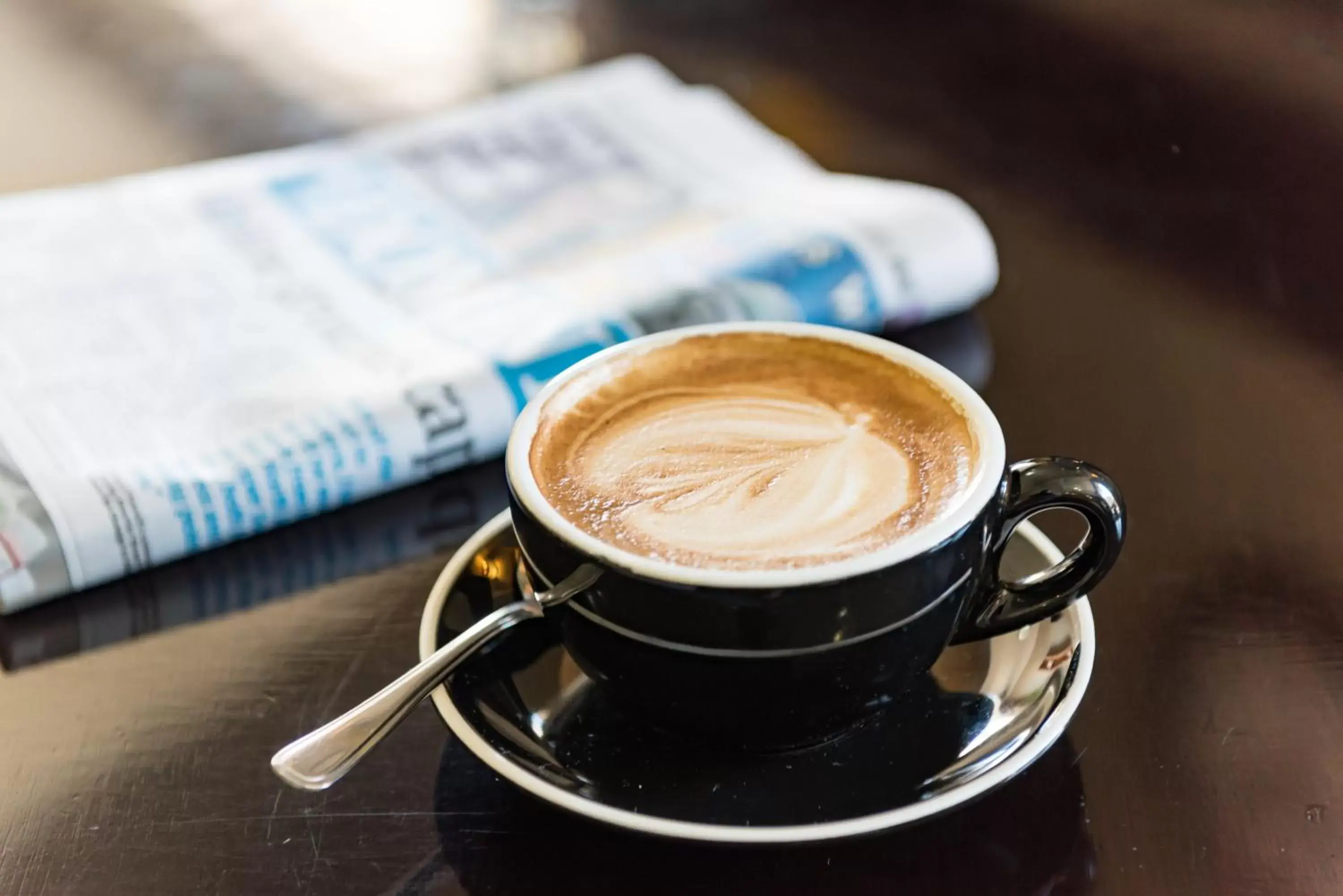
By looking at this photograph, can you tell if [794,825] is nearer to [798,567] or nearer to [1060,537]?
[798,567]

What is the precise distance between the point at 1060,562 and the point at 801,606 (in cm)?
11

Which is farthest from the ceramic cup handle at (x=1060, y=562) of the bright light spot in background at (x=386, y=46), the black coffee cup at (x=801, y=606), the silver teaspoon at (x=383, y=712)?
the bright light spot in background at (x=386, y=46)

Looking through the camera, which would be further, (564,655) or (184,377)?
(184,377)

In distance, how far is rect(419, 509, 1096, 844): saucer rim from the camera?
1.03ft

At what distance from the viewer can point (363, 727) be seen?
0.33 m

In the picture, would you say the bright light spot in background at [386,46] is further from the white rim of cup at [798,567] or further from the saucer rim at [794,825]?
the saucer rim at [794,825]

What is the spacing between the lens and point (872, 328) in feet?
1.91

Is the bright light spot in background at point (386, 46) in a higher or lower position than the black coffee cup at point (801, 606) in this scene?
lower

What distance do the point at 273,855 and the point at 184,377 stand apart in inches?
10.0

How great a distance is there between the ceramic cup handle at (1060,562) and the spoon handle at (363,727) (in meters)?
0.13

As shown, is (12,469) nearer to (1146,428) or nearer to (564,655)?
(564,655)

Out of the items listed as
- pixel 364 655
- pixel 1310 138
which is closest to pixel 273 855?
pixel 364 655

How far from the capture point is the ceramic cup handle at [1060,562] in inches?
14.2

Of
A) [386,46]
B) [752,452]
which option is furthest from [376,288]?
[386,46]
